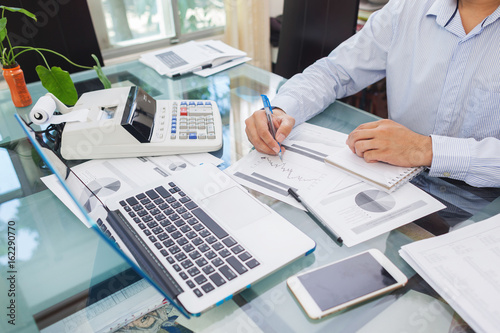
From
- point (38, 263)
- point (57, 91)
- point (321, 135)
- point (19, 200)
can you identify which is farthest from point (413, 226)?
point (57, 91)

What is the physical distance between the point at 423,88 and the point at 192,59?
2.80 ft

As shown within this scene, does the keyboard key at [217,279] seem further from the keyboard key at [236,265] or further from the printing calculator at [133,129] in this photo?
the printing calculator at [133,129]

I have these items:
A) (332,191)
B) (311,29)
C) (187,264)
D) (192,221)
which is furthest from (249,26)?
(187,264)

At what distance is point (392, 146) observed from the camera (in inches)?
32.7

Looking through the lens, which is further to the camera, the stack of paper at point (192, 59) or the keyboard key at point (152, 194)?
the stack of paper at point (192, 59)

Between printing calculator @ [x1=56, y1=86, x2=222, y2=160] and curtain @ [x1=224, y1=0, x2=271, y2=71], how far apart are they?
6.09ft

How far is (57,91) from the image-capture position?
1060mm

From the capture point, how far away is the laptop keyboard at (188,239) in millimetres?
563

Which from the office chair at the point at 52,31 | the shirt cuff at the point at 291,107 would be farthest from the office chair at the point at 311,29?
the office chair at the point at 52,31

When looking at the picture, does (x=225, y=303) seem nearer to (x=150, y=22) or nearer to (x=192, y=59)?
(x=192, y=59)

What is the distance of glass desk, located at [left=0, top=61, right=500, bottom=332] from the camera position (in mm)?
534

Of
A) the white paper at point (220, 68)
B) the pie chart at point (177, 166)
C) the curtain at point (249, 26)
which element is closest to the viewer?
the pie chart at point (177, 166)

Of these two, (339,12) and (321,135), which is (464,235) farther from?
(339,12)

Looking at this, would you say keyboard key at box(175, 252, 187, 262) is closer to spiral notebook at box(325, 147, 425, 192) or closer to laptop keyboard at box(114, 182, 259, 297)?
laptop keyboard at box(114, 182, 259, 297)
